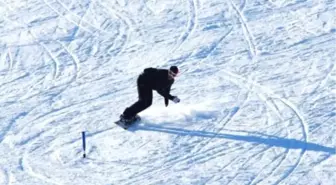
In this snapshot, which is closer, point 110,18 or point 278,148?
point 278,148

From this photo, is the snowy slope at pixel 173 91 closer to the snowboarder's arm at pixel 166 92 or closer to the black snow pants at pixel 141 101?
the black snow pants at pixel 141 101

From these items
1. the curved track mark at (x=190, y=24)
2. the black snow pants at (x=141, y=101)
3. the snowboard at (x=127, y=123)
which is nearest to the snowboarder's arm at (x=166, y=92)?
the black snow pants at (x=141, y=101)

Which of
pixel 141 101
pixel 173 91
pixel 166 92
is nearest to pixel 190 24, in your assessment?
pixel 173 91

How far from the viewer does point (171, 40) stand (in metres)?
20.7

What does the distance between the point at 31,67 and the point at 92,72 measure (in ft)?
5.63

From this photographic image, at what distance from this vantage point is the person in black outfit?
50.8 ft

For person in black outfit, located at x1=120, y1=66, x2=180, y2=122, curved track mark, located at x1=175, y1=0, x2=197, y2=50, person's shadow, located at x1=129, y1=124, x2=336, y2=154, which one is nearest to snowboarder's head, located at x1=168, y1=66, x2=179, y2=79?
person in black outfit, located at x1=120, y1=66, x2=180, y2=122

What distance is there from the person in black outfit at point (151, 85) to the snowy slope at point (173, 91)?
45 centimetres

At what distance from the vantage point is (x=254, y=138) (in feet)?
50.8

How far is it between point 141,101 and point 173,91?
2042 millimetres

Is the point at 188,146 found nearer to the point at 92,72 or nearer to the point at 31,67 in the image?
the point at 92,72

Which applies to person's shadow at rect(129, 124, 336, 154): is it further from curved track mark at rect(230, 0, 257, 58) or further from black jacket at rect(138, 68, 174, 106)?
curved track mark at rect(230, 0, 257, 58)

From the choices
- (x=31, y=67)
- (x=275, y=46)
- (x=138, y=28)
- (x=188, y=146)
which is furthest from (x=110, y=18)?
(x=188, y=146)

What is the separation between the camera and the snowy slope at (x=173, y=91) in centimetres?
1477
